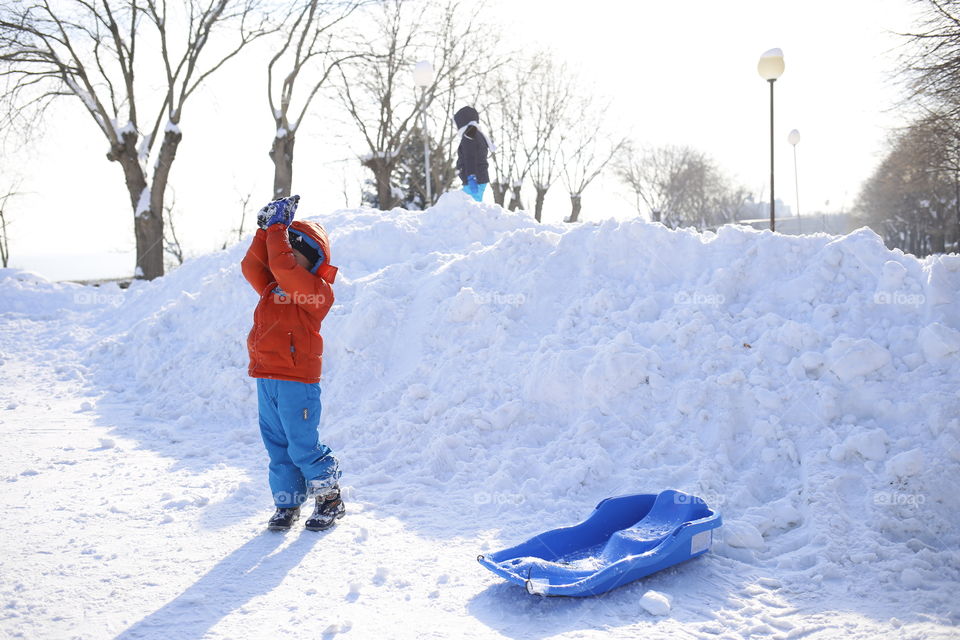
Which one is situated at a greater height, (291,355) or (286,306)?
(286,306)

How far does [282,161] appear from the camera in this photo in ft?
58.6

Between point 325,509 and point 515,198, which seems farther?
point 515,198

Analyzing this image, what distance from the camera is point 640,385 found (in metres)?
5.08

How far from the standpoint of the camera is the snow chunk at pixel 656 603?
303 cm

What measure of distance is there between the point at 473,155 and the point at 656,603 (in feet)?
26.4

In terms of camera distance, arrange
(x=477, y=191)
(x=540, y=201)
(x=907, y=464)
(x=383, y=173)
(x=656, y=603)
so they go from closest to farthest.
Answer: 1. (x=656, y=603)
2. (x=907, y=464)
3. (x=477, y=191)
4. (x=383, y=173)
5. (x=540, y=201)

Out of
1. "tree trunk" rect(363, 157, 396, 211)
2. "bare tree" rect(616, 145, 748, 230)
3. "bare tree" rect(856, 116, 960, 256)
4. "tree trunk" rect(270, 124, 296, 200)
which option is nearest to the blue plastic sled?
"tree trunk" rect(270, 124, 296, 200)

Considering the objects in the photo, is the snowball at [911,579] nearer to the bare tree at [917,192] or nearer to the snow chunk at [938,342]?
the snow chunk at [938,342]

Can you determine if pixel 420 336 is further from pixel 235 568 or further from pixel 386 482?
pixel 235 568

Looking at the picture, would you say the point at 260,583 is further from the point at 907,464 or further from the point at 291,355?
the point at 907,464

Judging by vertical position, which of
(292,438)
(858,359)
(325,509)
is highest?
(858,359)

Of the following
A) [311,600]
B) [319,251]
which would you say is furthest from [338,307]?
[311,600]

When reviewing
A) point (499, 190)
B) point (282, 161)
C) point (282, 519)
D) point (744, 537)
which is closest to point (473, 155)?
point (282, 519)

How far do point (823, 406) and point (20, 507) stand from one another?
483 centimetres
